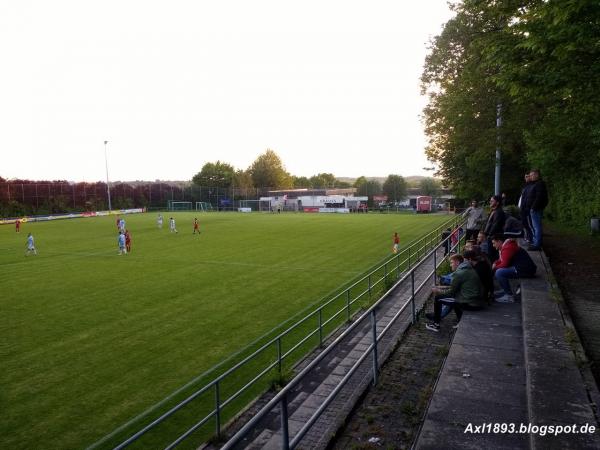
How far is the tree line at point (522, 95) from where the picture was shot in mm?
9172

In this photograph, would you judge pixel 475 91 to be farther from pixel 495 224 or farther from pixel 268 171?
pixel 268 171

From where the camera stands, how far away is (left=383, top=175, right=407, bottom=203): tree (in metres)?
104

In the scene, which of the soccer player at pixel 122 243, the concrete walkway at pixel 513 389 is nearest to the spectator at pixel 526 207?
the concrete walkway at pixel 513 389

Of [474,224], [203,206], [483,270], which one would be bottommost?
[203,206]

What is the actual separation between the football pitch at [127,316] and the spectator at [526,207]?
7354 mm

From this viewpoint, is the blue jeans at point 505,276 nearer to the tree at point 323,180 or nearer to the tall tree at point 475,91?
the tall tree at point 475,91

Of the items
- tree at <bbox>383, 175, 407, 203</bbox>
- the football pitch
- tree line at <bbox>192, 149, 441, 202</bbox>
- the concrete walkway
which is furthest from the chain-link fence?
the concrete walkway

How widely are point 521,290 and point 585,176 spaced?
16238mm

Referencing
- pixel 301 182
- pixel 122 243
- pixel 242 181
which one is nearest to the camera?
pixel 122 243

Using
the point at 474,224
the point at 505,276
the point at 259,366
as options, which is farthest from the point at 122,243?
the point at 505,276

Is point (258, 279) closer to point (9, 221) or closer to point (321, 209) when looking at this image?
point (9, 221)

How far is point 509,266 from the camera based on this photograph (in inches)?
358

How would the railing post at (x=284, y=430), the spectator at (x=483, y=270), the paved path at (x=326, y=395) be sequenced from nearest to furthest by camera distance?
the railing post at (x=284, y=430)
the paved path at (x=326, y=395)
the spectator at (x=483, y=270)

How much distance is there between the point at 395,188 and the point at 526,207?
94871 millimetres
